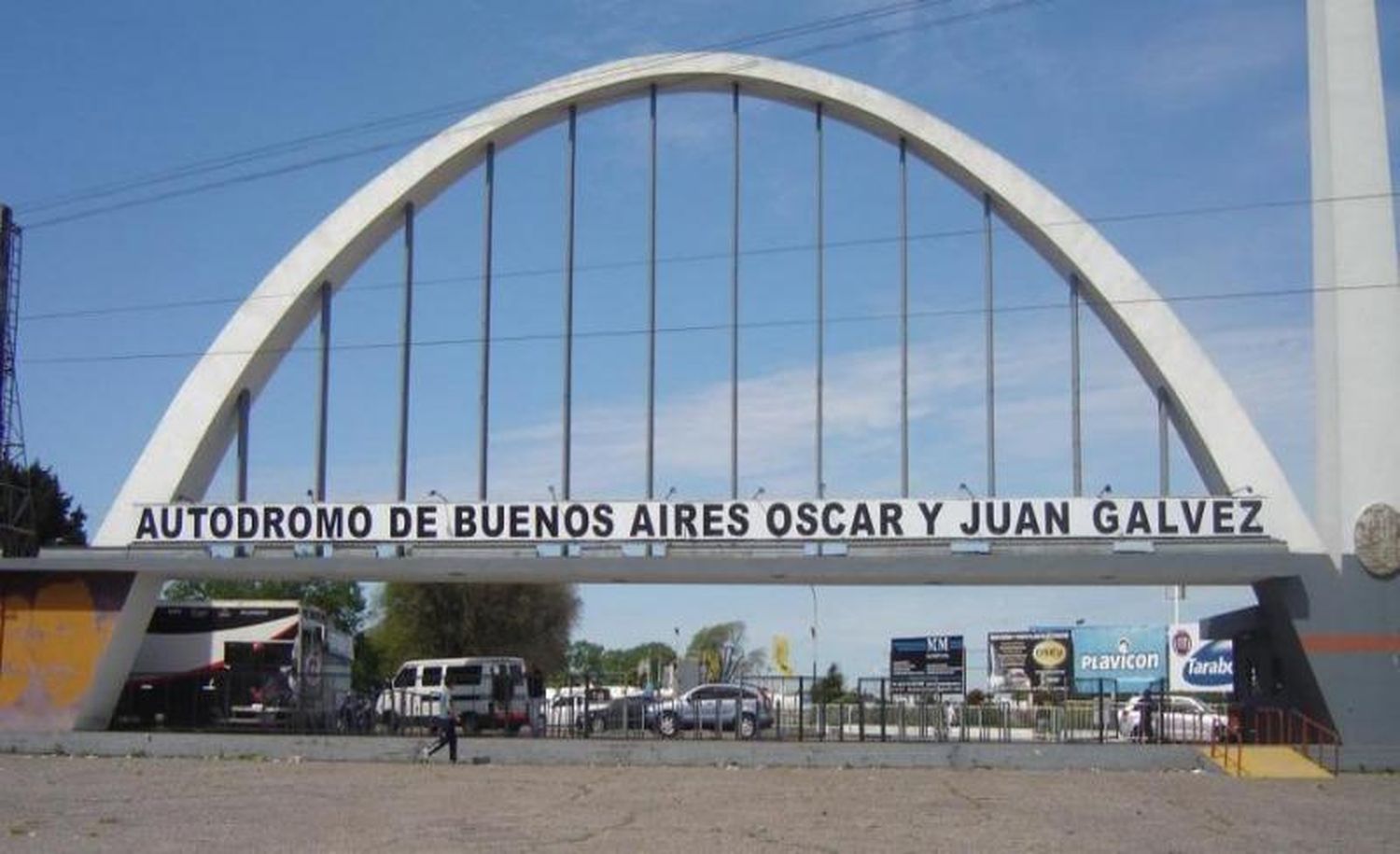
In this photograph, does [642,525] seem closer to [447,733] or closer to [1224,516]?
[447,733]

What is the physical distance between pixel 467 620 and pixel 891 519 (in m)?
35.9

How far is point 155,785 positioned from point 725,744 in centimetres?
1160

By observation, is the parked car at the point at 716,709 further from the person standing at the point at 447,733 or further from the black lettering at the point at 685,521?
the person standing at the point at 447,733

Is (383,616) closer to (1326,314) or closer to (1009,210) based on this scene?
(1009,210)

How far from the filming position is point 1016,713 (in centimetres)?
4062

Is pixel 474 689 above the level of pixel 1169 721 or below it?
above

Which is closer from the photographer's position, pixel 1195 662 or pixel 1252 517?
pixel 1252 517

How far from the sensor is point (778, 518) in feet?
113

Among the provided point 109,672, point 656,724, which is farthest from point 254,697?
point 656,724

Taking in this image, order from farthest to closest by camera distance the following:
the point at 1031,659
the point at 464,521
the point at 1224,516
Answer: the point at 1031,659 → the point at 464,521 → the point at 1224,516

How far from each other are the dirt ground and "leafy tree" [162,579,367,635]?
191 feet

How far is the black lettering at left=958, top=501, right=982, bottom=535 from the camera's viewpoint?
33.8 meters

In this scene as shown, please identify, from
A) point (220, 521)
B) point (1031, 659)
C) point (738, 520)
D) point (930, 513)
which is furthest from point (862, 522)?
point (1031, 659)

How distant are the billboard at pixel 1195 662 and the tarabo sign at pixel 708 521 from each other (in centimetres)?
4369
